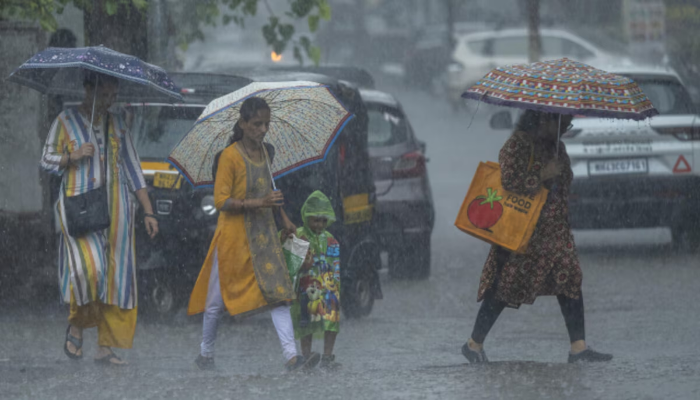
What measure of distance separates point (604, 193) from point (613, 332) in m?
3.13

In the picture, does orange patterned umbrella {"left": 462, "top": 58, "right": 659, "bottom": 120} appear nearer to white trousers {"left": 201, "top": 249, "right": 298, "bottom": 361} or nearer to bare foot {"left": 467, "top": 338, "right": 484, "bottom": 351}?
bare foot {"left": 467, "top": 338, "right": 484, "bottom": 351}

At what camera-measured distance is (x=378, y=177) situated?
37.0 ft

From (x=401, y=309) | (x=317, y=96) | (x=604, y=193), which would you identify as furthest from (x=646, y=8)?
(x=317, y=96)

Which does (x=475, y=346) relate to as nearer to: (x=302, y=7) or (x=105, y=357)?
(x=105, y=357)

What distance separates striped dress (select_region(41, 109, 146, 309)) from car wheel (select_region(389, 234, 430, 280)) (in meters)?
4.51

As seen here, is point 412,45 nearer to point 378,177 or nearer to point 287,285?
point 378,177

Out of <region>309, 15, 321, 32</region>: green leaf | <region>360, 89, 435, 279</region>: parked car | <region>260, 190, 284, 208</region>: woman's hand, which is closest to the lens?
<region>260, 190, 284, 208</region>: woman's hand

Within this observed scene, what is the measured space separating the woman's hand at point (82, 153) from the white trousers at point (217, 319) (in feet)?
2.95

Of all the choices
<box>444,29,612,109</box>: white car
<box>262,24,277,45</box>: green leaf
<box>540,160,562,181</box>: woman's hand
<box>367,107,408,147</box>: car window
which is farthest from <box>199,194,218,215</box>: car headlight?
<box>444,29,612,109</box>: white car

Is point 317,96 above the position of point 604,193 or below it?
above

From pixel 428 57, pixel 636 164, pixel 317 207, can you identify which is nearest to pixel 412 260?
pixel 636 164

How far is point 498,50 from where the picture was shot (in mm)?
28984

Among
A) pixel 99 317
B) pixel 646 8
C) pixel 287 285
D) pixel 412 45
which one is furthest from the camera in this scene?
pixel 412 45

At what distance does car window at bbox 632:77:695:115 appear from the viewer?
39.0 ft
